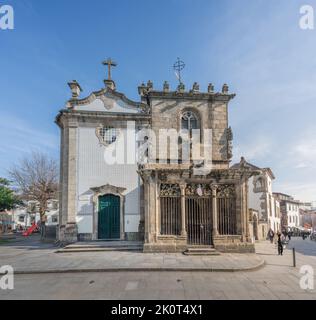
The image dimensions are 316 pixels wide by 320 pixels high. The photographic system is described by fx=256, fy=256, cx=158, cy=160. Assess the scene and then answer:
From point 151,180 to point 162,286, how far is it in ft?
22.6

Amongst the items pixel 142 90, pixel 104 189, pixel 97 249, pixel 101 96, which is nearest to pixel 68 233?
pixel 104 189

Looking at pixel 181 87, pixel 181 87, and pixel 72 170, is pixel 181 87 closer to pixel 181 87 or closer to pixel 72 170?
pixel 181 87

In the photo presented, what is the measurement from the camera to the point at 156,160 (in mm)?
19047

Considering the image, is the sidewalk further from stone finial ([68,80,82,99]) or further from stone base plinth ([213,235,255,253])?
stone finial ([68,80,82,99])

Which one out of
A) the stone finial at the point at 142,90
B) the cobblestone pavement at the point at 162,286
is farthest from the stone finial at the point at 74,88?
the cobblestone pavement at the point at 162,286

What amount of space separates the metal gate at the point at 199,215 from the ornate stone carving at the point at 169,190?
551mm

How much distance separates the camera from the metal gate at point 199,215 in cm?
1358

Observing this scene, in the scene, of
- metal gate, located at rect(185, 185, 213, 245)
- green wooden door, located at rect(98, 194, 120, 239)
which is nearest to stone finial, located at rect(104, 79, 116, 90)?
green wooden door, located at rect(98, 194, 120, 239)

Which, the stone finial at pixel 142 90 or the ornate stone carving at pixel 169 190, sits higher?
the stone finial at pixel 142 90

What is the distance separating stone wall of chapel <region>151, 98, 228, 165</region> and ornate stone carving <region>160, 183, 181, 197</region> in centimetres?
642

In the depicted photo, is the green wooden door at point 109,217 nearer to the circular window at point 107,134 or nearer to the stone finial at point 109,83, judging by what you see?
the circular window at point 107,134

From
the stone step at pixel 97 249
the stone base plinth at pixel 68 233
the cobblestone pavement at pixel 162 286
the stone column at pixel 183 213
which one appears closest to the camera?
the cobblestone pavement at pixel 162 286

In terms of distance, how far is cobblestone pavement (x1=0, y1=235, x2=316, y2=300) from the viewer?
21.7 ft
